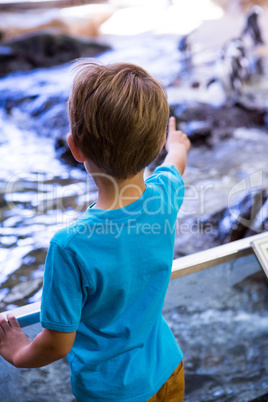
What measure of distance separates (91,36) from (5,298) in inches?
173

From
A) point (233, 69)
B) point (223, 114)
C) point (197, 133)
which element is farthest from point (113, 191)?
point (233, 69)

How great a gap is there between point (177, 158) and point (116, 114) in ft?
1.17

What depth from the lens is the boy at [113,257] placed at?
61cm

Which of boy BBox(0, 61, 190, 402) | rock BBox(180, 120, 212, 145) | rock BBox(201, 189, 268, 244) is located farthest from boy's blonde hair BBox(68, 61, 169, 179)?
rock BBox(180, 120, 212, 145)

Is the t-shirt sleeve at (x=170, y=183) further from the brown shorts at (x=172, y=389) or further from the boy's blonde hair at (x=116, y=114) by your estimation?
the brown shorts at (x=172, y=389)

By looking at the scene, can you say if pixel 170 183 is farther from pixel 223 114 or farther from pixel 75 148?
pixel 223 114

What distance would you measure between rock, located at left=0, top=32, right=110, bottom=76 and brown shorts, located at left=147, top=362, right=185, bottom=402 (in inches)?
179

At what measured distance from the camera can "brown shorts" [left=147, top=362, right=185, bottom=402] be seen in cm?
83

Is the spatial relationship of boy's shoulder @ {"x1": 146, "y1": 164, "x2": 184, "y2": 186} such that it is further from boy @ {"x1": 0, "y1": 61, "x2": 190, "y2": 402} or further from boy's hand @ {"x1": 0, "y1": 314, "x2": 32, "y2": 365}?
boy's hand @ {"x1": 0, "y1": 314, "x2": 32, "y2": 365}

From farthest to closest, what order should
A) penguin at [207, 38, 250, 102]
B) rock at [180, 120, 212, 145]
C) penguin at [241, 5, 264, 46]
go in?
penguin at [241, 5, 264, 46] < penguin at [207, 38, 250, 102] < rock at [180, 120, 212, 145]

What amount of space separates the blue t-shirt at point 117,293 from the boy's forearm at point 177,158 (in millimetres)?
91

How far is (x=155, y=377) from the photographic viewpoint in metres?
0.78

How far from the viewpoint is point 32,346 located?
69 cm

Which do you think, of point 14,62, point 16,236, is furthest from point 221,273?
point 14,62
